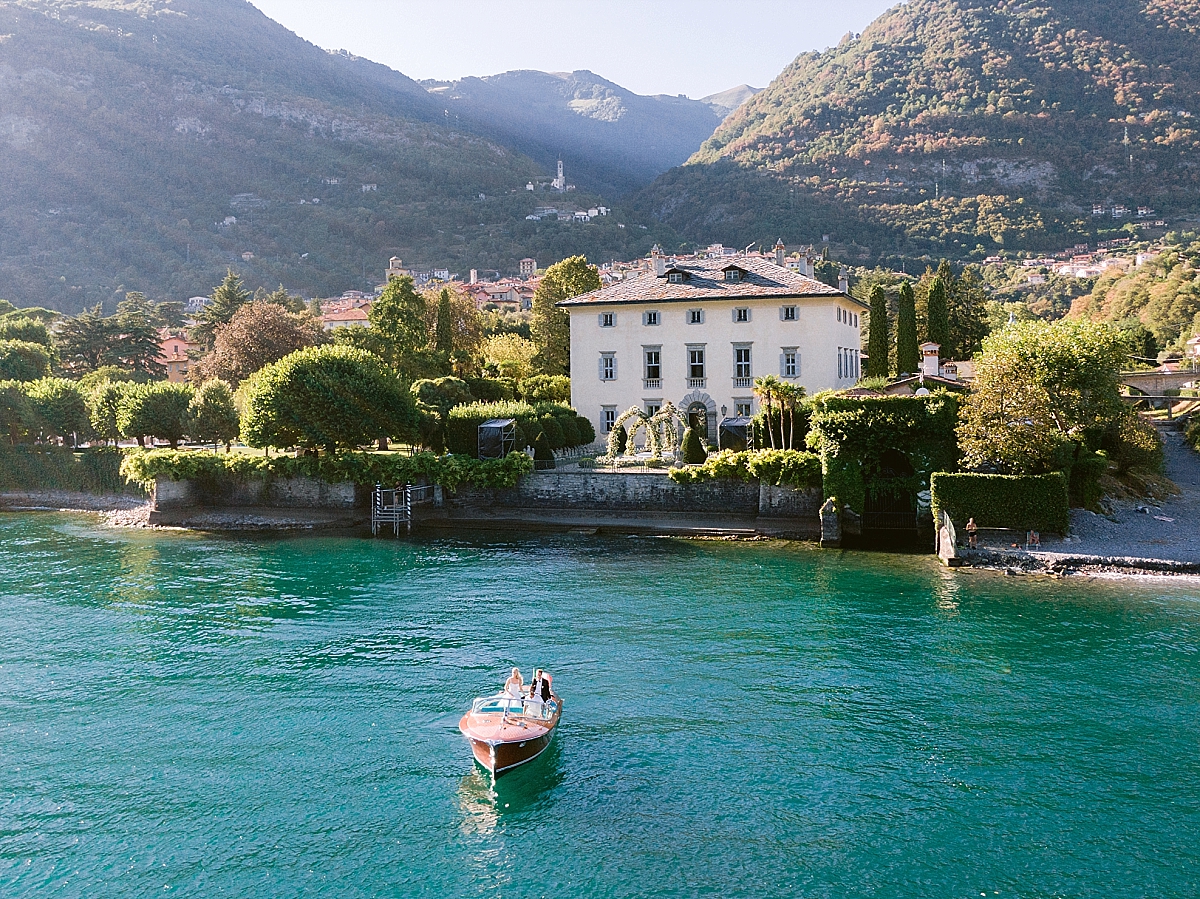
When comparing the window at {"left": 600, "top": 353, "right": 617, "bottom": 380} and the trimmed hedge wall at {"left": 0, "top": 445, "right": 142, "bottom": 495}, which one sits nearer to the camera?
the window at {"left": 600, "top": 353, "right": 617, "bottom": 380}

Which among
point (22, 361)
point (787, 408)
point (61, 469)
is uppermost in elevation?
point (22, 361)

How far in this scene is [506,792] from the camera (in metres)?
17.0

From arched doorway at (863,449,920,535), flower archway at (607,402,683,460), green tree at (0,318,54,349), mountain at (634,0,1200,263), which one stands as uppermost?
mountain at (634,0,1200,263)

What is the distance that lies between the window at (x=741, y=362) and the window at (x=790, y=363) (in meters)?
2.03

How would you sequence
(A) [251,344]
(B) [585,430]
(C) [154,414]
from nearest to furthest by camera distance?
(C) [154,414] → (B) [585,430] → (A) [251,344]

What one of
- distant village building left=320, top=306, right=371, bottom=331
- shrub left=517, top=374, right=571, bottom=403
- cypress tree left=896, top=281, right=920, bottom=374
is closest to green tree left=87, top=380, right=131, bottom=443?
shrub left=517, top=374, right=571, bottom=403

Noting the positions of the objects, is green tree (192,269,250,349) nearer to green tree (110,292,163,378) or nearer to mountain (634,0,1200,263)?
green tree (110,292,163,378)

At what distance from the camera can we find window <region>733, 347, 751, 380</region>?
53750 mm

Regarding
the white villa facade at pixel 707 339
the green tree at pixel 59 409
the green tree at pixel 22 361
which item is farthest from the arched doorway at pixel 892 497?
the green tree at pixel 22 361

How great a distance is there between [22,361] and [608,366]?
4958 cm

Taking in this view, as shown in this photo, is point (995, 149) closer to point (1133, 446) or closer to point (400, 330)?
point (400, 330)

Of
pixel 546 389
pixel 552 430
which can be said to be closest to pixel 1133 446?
pixel 552 430

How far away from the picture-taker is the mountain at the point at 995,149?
160 metres

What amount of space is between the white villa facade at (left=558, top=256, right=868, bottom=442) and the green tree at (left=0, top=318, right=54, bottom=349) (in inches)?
2269
